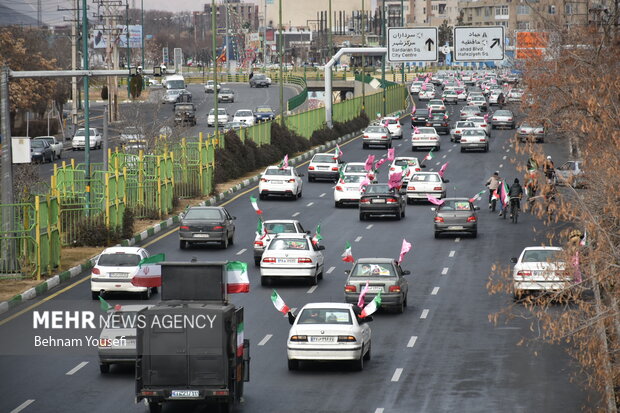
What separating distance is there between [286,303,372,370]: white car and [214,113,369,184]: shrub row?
3579 centimetres

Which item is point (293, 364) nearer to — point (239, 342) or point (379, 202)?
point (239, 342)

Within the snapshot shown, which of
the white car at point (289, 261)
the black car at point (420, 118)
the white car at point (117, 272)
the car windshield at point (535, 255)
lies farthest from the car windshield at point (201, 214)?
the black car at point (420, 118)

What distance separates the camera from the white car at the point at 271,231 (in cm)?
3791

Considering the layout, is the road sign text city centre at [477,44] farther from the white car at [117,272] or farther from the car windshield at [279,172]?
the white car at [117,272]

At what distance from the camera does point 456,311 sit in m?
31.6

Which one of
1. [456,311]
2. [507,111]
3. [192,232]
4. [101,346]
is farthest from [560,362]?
[507,111]

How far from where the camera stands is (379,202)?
4862 cm

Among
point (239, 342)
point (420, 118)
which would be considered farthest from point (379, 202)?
point (420, 118)

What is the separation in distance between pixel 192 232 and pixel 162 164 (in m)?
10.1

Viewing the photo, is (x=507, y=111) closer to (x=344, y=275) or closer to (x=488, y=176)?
(x=488, y=176)

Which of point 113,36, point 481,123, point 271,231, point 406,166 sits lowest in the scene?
point 271,231

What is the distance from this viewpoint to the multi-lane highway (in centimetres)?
2197

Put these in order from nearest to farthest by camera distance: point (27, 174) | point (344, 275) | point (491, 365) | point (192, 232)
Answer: point (491, 365) < point (344, 275) < point (192, 232) < point (27, 174)

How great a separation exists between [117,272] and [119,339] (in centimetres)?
855
